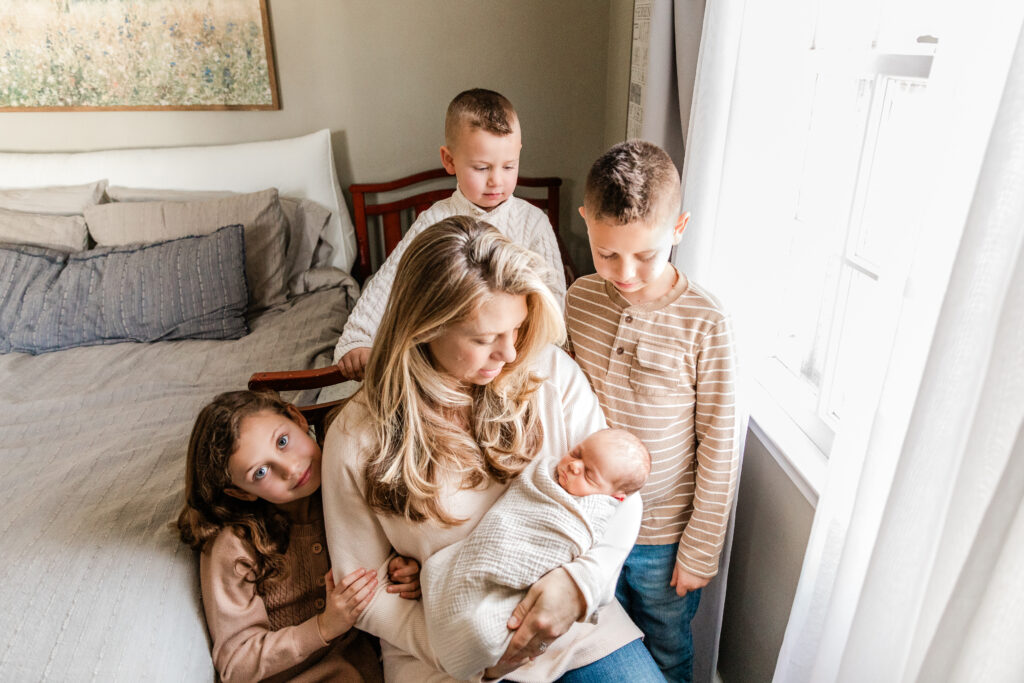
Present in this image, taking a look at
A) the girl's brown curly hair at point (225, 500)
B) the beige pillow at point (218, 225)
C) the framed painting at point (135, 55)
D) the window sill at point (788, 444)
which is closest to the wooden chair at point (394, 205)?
the beige pillow at point (218, 225)

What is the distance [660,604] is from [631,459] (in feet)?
1.33

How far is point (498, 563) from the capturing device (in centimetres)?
102

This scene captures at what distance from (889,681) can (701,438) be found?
0.51 metres

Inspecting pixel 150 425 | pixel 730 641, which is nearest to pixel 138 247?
pixel 150 425

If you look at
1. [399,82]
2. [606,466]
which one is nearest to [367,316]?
[606,466]

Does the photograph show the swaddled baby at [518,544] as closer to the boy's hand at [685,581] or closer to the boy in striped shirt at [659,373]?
the boy in striped shirt at [659,373]

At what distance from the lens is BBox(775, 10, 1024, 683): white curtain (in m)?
0.63

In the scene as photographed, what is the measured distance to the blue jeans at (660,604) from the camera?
4.40 ft

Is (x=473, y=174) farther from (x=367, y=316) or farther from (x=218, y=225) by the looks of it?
(x=218, y=225)

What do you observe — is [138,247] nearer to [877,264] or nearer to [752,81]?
[752,81]

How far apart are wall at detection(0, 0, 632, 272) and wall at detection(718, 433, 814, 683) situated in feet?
5.78

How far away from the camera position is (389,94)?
2760 millimetres

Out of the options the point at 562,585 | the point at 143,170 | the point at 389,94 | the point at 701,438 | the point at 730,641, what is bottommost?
the point at 730,641

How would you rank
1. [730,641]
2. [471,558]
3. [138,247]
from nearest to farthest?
[471,558] < [730,641] < [138,247]
